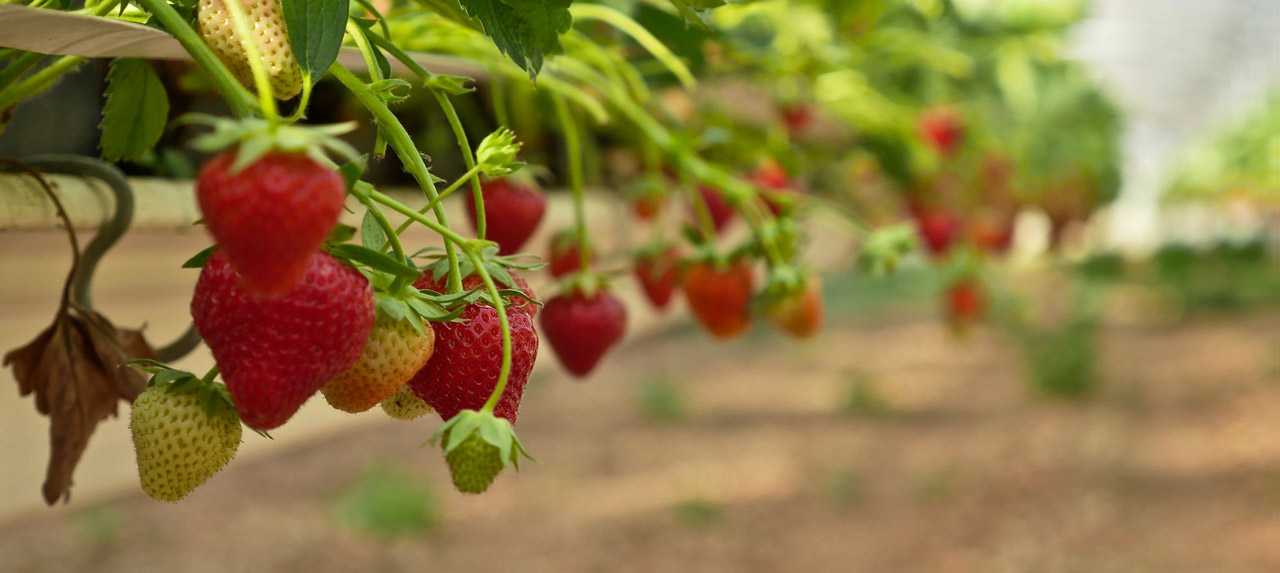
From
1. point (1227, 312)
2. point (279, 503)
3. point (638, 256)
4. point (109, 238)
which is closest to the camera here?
point (109, 238)

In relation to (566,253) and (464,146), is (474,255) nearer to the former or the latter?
(464,146)

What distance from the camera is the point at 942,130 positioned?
4.56ft

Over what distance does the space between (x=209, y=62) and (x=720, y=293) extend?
1.44ft

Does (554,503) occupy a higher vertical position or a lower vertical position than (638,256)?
lower

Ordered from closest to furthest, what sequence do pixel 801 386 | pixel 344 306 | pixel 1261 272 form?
pixel 344 306
pixel 801 386
pixel 1261 272

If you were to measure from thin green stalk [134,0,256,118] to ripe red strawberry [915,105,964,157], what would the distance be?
47.8 inches

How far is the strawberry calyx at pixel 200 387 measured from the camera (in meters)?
0.28

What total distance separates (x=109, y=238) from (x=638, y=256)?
345mm

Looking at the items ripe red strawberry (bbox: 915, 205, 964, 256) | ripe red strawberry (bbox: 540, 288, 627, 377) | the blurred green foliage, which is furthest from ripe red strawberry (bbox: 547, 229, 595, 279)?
the blurred green foliage

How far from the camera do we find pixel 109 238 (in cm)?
38

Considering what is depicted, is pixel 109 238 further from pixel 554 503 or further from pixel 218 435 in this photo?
pixel 554 503

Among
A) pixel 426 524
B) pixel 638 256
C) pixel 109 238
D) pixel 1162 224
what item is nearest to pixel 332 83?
pixel 638 256

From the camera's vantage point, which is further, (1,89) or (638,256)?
(638,256)

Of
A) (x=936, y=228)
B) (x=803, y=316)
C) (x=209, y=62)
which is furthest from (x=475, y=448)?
(x=936, y=228)
